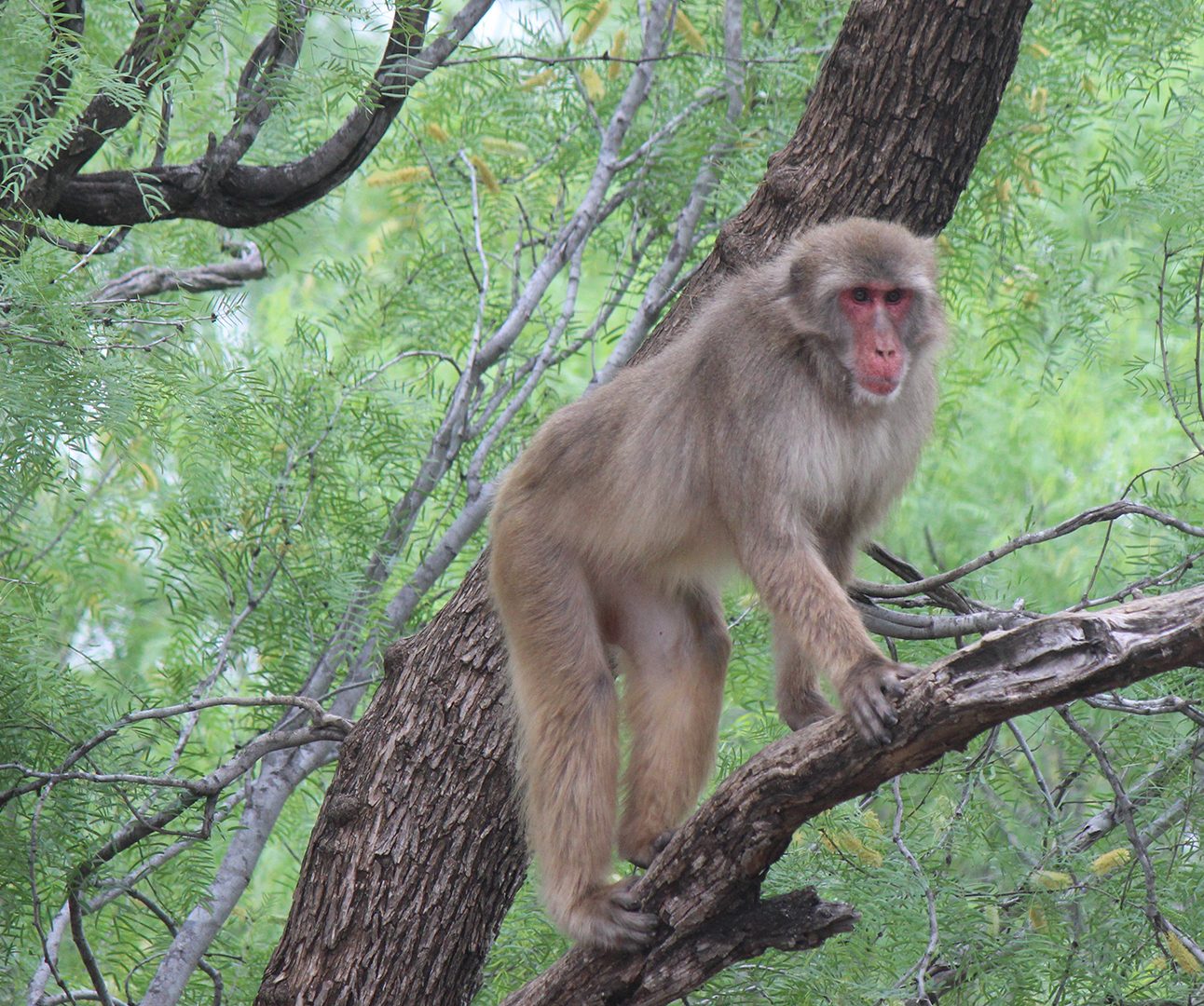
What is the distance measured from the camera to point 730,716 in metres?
8.55

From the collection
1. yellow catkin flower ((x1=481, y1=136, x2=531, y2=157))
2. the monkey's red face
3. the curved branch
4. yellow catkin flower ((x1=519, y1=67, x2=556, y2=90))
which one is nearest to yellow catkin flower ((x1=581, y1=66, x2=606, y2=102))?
yellow catkin flower ((x1=519, y1=67, x2=556, y2=90))

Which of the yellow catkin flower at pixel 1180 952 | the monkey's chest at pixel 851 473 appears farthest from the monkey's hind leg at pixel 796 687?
the yellow catkin flower at pixel 1180 952

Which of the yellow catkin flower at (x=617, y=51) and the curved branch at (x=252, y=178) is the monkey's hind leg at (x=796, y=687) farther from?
the yellow catkin flower at (x=617, y=51)

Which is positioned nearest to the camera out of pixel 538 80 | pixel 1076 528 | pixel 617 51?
pixel 1076 528

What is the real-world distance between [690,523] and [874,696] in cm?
136

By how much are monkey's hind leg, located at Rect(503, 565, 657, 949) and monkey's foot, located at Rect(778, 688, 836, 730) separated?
0.65m

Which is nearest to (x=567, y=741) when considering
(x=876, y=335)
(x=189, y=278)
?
(x=876, y=335)

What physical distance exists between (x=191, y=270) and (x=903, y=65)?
397cm

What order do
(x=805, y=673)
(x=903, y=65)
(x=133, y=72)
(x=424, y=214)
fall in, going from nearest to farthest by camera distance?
(x=805, y=673) → (x=133, y=72) → (x=903, y=65) → (x=424, y=214)

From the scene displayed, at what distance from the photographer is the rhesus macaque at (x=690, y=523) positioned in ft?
15.7

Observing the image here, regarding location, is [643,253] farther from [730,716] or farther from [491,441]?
[730,716]

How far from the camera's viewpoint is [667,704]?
17.6ft

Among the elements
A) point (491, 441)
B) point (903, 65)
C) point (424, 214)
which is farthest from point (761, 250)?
point (424, 214)

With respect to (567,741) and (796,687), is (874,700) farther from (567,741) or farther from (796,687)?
(567,741)
